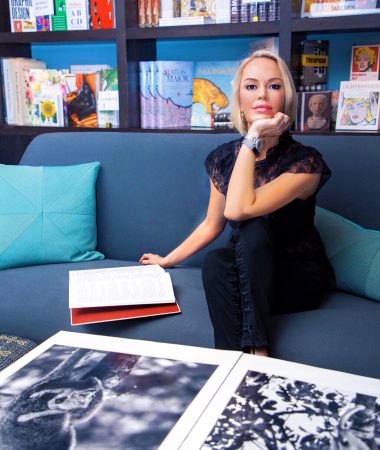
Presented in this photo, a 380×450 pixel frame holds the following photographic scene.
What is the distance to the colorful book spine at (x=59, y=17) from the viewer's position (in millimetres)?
2564

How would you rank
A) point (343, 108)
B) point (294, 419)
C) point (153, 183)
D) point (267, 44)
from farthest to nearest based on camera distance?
point (267, 44)
point (343, 108)
point (153, 183)
point (294, 419)

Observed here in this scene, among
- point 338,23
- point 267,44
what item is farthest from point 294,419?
point 267,44

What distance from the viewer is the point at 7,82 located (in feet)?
8.93

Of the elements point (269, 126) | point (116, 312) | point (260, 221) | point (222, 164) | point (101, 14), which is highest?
point (101, 14)

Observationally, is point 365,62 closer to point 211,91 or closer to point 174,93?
point 211,91

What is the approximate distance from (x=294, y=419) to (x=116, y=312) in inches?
29.7

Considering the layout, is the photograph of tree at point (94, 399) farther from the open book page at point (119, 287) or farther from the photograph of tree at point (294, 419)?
the open book page at point (119, 287)

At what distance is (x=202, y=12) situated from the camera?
91.7 inches

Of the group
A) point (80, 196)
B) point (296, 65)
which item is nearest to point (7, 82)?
point (80, 196)

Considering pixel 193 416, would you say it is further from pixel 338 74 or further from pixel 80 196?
pixel 338 74

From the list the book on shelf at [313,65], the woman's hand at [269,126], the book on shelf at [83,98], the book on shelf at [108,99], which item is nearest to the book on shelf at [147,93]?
the book on shelf at [108,99]

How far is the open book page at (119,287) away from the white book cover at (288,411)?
569 mm

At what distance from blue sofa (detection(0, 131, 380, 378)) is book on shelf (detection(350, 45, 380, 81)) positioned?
0.45m

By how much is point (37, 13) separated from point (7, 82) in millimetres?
353
